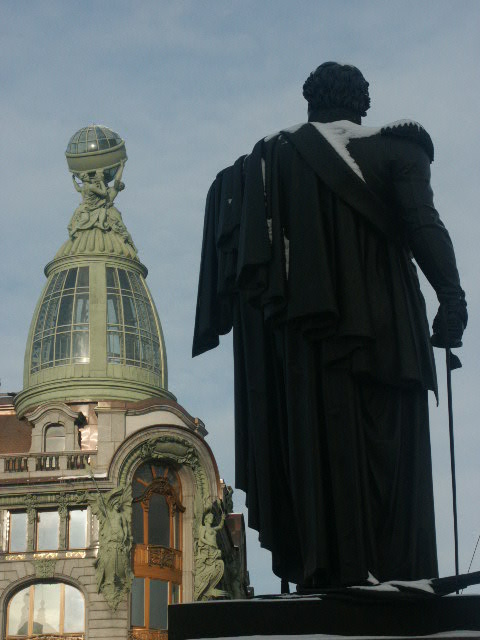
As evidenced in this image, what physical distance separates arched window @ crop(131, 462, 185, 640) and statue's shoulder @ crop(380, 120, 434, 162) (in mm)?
41599

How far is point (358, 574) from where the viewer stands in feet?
18.6

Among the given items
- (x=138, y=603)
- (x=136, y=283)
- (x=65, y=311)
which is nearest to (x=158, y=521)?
(x=138, y=603)

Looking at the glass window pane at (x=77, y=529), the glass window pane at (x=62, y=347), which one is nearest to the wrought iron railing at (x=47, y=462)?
the glass window pane at (x=77, y=529)

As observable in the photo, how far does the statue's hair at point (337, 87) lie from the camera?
22.0 ft

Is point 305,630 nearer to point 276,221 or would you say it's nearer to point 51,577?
point 276,221

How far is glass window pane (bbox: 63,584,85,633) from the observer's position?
4541cm

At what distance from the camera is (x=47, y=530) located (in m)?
47.2

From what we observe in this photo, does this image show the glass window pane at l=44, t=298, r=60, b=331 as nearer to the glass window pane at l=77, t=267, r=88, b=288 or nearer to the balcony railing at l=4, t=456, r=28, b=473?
the glass window pane at l=77, t=267, r=88, b=288

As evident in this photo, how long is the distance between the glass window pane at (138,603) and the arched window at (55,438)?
644cm

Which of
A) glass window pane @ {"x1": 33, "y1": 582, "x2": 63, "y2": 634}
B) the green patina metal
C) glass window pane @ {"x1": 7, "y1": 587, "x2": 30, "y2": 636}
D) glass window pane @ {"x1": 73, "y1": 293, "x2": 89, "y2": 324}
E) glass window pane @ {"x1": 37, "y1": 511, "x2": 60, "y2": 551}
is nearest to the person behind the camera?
glass window pane @ {"x1": 33, "y1": 582, "x2": 63, "y2": 634}

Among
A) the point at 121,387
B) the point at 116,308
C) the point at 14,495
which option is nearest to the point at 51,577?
the point at 14,495

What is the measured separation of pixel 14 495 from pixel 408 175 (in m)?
42.9

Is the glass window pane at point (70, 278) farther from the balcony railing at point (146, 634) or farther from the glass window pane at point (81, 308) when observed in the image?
the balcony railing at point (146, 634)

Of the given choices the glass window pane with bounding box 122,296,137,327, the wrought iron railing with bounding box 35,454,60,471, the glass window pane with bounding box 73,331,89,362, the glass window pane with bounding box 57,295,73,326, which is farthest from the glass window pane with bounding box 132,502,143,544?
the glass window pane with bounding box 57,295,73,326
